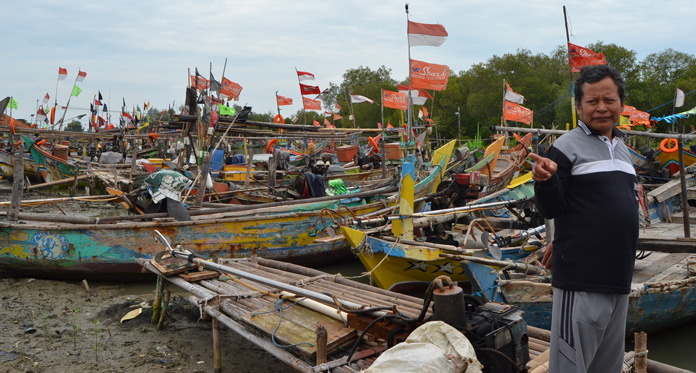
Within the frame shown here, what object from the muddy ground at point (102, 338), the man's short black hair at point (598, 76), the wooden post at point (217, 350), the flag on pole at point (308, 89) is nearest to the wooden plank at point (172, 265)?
the muddy ground at point (102, 338)

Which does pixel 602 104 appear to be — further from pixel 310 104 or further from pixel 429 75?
pixel 310 104

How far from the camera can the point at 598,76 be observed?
2.20m

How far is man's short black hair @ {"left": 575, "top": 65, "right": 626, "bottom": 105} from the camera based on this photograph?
7.23ft

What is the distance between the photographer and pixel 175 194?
343 inches

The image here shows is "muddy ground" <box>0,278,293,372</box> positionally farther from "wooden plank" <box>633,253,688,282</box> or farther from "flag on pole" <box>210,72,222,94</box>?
"flag on pole" <box>210,72,222,94</box>

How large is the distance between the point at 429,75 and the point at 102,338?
28.3ft

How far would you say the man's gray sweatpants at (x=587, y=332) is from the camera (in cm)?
214

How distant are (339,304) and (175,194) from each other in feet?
18.7

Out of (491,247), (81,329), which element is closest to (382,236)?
(491,247)

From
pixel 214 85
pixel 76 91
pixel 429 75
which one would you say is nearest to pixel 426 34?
pixel 429 75

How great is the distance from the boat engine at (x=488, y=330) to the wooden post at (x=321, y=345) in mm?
790

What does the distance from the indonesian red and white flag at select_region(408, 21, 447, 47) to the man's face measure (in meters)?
7.98

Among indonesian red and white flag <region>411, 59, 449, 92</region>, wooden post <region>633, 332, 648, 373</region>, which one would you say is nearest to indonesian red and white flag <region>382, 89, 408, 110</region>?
indonesian red and white flag <region>411, 59, 449, 92</region>

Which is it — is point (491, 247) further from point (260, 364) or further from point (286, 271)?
point (260, 364)
